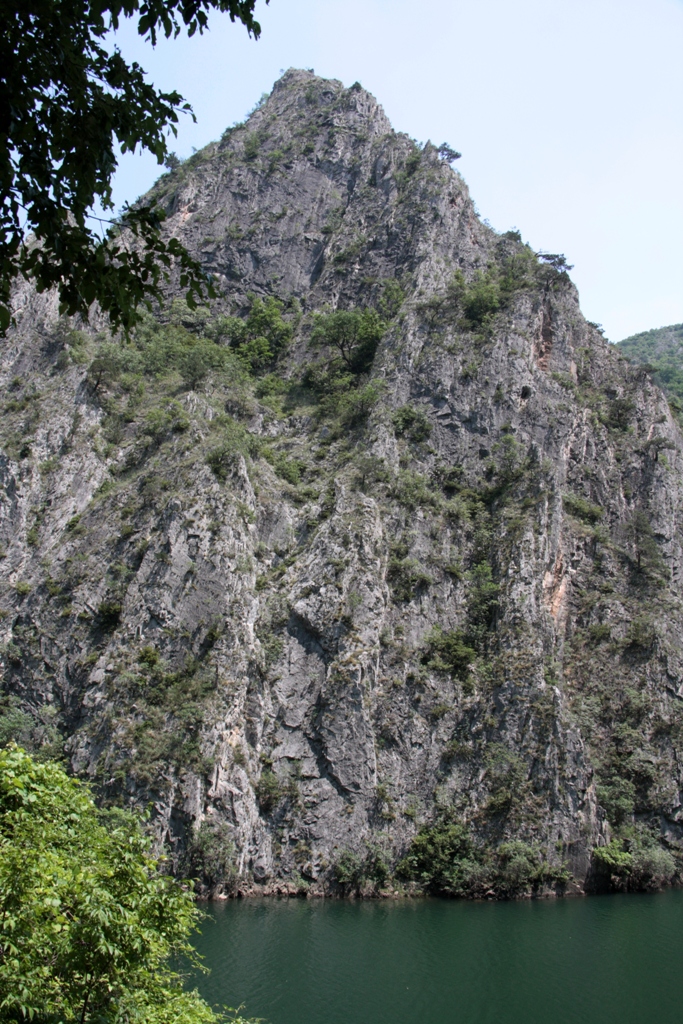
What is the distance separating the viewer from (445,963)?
23078 millimetres

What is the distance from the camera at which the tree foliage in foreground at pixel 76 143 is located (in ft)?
19.8

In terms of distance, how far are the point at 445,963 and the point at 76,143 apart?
2466cm

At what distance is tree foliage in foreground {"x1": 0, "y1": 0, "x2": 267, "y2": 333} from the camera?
19.8 ft

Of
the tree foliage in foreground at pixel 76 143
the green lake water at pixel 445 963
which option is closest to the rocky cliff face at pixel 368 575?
the green lake water at pixel 445 963

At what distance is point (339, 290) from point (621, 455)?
2821 centimetres

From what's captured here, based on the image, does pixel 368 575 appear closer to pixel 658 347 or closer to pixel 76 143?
pixel 76 143

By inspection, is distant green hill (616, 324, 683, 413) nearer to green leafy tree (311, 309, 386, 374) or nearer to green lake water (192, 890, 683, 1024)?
green leafy tree (311, 309, 386, 374)

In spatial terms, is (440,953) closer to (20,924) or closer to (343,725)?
(343,725)

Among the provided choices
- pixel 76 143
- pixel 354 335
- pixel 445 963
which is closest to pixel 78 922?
pixel 76 143

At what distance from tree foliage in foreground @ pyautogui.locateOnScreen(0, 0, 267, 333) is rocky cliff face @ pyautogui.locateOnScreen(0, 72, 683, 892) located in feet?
94.4

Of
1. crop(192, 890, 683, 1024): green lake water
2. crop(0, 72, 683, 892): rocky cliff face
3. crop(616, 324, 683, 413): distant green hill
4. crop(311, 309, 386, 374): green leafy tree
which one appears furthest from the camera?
crop(616, 324, 683, 413): distant green hill

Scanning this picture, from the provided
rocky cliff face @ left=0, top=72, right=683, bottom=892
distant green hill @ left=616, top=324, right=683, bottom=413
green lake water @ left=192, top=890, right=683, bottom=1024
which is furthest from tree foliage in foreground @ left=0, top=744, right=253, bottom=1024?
distant green hill @ left=616, top=324, right=683, bottom=413

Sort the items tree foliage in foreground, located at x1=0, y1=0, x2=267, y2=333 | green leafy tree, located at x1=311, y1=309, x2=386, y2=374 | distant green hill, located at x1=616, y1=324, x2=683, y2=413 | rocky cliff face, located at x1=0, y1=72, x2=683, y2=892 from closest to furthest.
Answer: tree foliage in foreground, located at x1=0, y1=0, x2=267, y2=333 < rocky cliff face, located at x1=0, y1=72, x2=683, y2=892 < green leafy tree, located at x1=311, y1=309, x2=386, y2=374 < distant green hill, located at x1=616, y1=324, x2=683, y2=413

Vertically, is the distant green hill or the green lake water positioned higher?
the distant green hill
